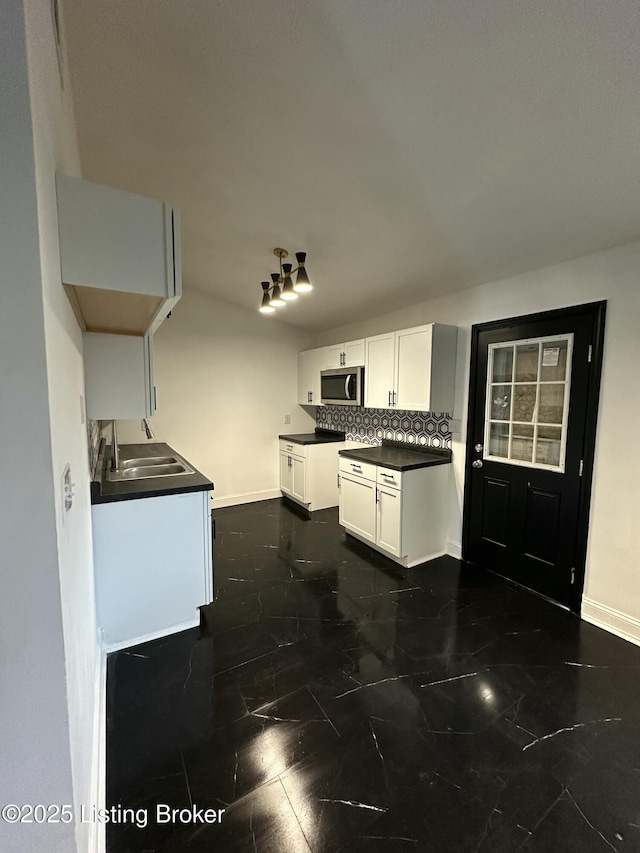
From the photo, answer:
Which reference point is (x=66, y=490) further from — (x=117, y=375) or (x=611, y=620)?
(x=611, y=620)

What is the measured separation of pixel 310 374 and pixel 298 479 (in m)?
1.39

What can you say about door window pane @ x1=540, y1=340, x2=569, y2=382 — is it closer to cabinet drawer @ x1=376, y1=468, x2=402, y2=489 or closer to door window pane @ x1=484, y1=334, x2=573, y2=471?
door window pane @ x1=484, y1=334, x2=573, y2=471

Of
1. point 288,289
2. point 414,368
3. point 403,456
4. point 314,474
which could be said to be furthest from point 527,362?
point 314,474

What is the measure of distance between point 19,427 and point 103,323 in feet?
4.41

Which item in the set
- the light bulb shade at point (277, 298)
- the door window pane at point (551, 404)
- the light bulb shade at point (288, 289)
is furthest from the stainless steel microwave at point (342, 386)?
the door window pane at point (551, 404)

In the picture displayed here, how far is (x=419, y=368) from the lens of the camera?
3.22m

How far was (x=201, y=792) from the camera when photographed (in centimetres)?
139

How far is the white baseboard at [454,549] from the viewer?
3.34 metres

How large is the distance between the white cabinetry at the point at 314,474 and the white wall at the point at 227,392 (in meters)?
0.49

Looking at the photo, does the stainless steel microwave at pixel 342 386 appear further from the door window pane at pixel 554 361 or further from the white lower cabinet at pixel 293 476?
the door window pane at pixel 554 361

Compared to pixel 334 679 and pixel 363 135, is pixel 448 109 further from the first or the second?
pixel 334 679

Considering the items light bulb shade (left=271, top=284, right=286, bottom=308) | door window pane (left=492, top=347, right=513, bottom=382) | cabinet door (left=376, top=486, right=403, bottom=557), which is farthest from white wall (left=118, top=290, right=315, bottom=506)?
door window pane (left=492, top=347, right=513, bottom=382)

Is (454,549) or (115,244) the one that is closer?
(115,244)

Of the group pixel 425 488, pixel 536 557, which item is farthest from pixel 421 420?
pixel 536 557
